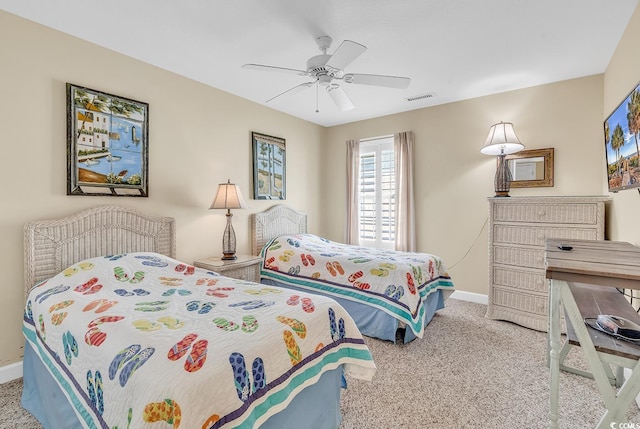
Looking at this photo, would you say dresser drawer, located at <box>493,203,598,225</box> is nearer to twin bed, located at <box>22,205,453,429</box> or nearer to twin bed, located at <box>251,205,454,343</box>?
twin bed, located at <box>251,205,454,343</box>

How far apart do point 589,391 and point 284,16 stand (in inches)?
133

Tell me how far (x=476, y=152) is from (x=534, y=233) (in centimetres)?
131

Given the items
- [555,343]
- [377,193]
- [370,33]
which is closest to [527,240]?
[555,343]

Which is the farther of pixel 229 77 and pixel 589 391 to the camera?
pixel 229 77

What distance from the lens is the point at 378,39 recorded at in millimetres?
2539

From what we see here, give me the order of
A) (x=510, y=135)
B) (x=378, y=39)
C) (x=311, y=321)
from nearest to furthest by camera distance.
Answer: (x=311, y=321) < (x=378, y=39) < (x=510, y=135)

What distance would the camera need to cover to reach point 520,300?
10.5ft

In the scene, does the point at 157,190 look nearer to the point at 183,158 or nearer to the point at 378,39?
the point at 183,158

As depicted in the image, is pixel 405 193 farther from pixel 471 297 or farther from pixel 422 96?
pixel 471 297

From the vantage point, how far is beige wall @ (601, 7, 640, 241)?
2125 mm

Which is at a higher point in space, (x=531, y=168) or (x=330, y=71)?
(x=330, y=71)

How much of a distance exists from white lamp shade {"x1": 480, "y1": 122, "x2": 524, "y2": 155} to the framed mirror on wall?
1.00 ft

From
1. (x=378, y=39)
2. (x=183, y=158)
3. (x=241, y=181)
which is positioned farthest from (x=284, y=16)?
(x=241, y=181)

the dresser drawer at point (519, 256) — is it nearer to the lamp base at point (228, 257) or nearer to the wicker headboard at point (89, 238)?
the lamp base at point (228, 257)
